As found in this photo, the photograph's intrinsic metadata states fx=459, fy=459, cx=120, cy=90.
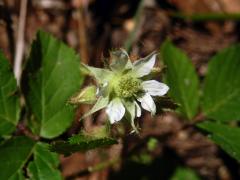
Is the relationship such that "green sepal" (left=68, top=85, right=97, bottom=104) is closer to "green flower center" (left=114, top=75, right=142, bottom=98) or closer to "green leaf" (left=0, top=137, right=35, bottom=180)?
"green flower center" (left=114, top=75, right=142, bottom=98)

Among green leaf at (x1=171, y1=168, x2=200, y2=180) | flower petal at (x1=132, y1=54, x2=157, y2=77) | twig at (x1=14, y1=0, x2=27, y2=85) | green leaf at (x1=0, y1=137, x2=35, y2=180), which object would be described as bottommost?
green leaf at (x1=171, y1=168, x2=200, y2=180)

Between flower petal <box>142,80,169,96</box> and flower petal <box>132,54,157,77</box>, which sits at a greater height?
flower petal <box>132,54,157,77</box>

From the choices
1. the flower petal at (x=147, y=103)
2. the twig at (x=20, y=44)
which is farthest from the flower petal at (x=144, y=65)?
the twig at (x=20, y=44)

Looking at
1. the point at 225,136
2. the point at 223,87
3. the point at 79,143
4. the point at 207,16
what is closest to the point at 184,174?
the point at 223,87

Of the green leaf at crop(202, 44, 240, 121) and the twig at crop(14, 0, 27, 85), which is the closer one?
the green leaf at crop(202, 44, 240, 121)

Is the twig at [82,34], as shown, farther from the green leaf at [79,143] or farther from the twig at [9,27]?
the green leaf at [79,143]

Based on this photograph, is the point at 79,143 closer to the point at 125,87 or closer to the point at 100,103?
the point at 100,103

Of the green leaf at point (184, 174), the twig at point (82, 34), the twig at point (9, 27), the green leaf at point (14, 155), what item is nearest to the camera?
the green leaf at point (14, 155)

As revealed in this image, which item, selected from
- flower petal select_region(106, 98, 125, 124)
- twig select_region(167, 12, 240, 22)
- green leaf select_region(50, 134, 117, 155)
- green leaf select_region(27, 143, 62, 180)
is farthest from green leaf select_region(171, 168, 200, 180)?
green leaf select_region(50, 134, 117, 155)
